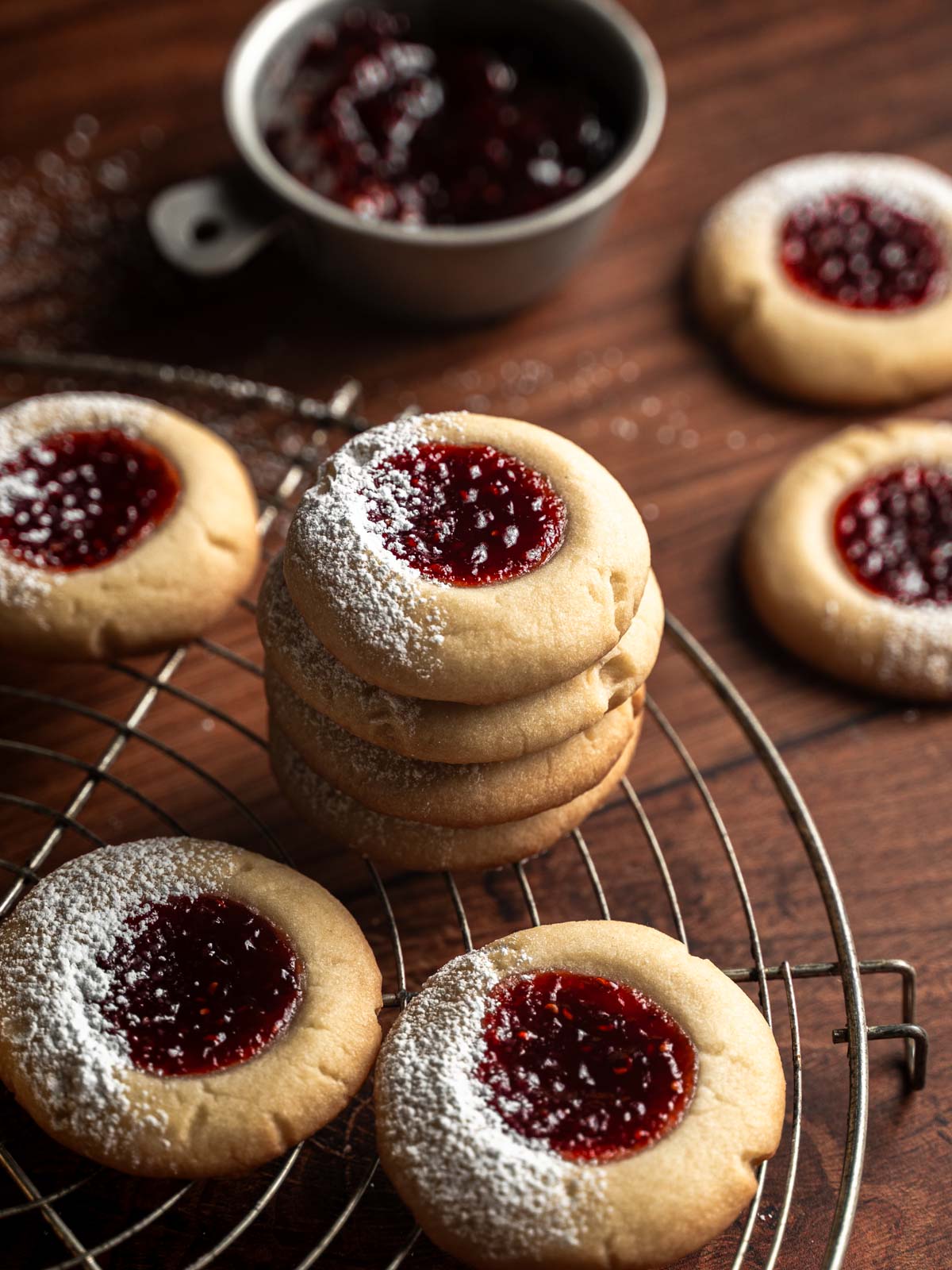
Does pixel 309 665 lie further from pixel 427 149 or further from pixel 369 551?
pixel 427 149

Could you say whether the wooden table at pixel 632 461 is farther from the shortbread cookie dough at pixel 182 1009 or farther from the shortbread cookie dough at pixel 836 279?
the shortbread cookie dough at pixel 182 1009

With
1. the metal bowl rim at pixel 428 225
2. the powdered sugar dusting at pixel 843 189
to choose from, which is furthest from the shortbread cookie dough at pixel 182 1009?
the powdered sugar dusting at pixel 843 189

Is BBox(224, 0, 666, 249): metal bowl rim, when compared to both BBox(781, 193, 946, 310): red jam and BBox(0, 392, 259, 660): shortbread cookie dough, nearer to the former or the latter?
BBox(781, 193, 946, 310): red jam

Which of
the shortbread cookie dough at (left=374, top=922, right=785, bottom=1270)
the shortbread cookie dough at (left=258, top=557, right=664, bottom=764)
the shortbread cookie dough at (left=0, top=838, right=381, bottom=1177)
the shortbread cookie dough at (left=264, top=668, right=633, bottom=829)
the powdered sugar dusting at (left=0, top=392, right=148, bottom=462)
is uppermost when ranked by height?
the powdered sugar dusting at (left=0, top=392, right=148, bottom=462)

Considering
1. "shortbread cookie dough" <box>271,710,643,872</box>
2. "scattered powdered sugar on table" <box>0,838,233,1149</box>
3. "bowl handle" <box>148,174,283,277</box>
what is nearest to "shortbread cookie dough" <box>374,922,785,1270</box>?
"shortbread cookie dough" <box>271,710,643,872</box>

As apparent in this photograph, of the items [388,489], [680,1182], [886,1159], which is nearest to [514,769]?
[388,489]
